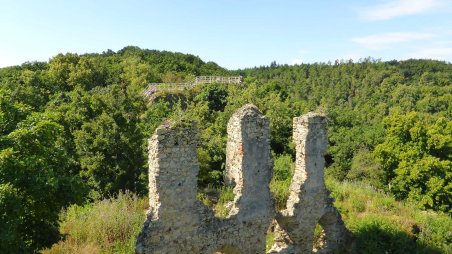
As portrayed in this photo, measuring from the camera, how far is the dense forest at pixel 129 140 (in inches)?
306

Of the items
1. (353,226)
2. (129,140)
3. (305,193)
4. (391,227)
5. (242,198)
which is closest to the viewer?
(242,198)

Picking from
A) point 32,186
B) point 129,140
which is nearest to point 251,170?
point 32,186

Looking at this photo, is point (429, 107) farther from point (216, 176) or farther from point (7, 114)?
point (7, 114)

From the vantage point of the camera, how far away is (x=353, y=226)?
1310cm

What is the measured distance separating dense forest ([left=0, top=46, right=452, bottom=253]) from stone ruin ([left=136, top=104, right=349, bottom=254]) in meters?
1.24

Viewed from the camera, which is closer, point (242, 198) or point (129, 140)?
point (242, 198)

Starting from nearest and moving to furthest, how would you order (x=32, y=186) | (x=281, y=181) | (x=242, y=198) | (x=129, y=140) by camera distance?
1. (x=32, y=186)
2. (x=242, y=198)
3. (x=281, y=181)
4. (x=129, y=140)

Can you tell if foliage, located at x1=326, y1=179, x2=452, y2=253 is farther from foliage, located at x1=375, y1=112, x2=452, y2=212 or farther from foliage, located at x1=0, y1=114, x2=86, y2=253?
foliage, located at x1=375, y1=112, x2=452, y2=212

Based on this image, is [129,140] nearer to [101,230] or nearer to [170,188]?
[101,230]

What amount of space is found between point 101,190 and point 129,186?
1257mm

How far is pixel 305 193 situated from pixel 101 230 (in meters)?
6.21

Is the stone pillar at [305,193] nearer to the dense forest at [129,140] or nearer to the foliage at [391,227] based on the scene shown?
the foliage at [391,227]

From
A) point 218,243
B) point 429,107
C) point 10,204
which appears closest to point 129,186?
point 218,243

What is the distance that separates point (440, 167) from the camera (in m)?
26.6
